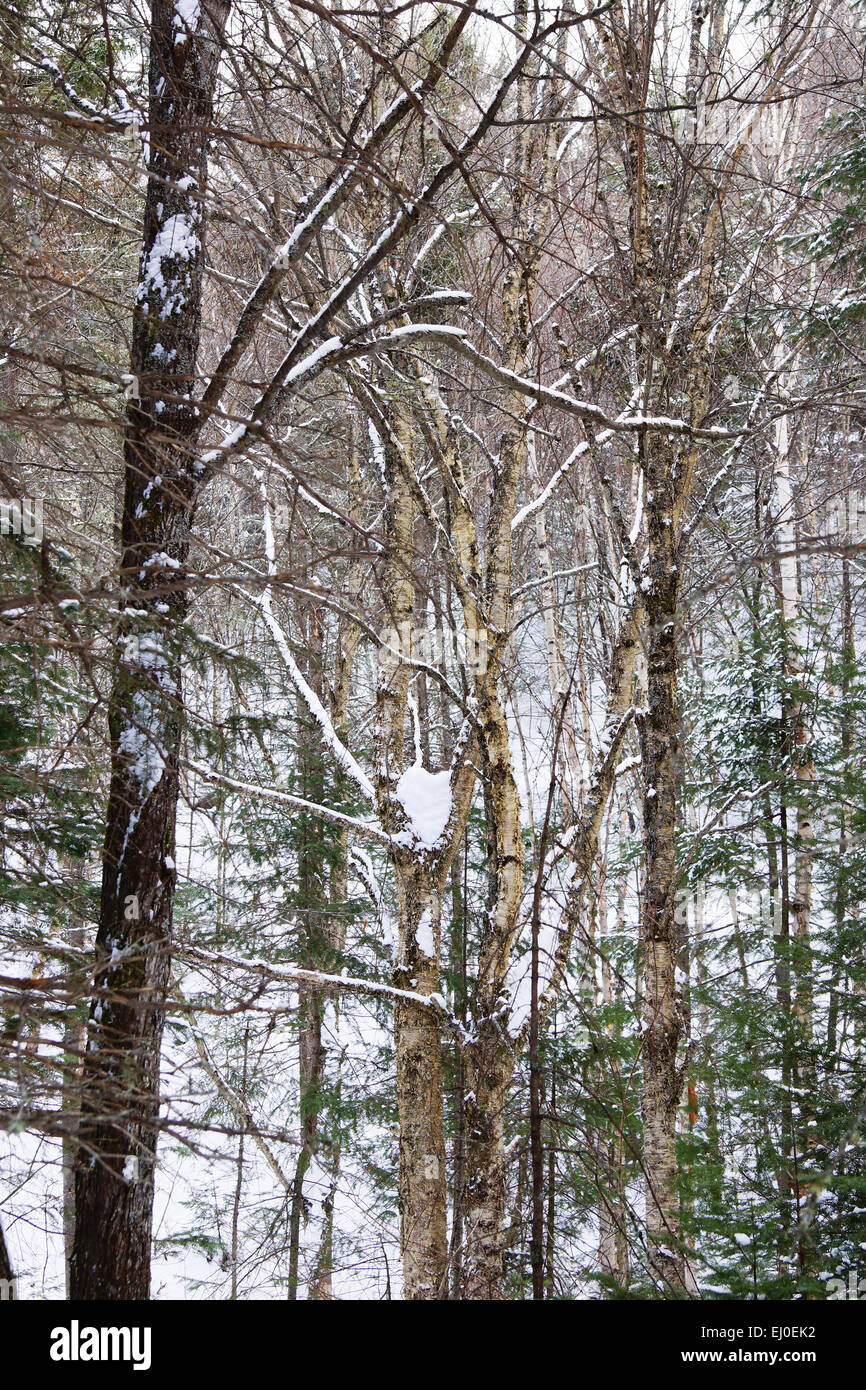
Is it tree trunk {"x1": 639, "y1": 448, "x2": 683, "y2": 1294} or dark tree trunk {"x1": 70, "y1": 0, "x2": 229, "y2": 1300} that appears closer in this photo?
dark tree trunk {"x1": 70, "y1": 0, "x2": 229, "y2": 1300}

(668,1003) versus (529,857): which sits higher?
(529,857)

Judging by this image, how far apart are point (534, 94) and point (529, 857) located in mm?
7348

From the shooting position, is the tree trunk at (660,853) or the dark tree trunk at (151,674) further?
the tree trunk at (660,853)

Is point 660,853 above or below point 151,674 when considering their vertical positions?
below

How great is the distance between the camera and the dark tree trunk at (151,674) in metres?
2.99

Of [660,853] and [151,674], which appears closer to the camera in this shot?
[151,674]

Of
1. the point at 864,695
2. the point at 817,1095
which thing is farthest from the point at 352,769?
the point at 864,695

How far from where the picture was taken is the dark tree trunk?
2990mm

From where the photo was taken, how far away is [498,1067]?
5562mm

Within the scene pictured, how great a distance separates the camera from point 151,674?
10.1ft
